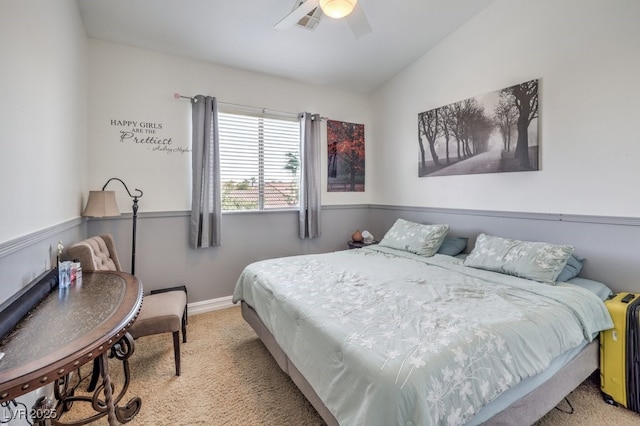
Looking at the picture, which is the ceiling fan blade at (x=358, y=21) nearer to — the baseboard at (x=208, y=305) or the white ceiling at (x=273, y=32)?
the white ceiling at (x=273, y=32)

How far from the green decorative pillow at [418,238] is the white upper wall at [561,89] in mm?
420

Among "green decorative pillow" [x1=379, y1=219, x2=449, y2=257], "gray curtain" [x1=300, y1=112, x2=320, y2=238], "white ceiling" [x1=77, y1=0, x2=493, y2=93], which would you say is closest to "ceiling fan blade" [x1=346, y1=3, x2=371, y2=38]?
"white ceiling" [x1=77, y1=0, x2=493, y2=93]

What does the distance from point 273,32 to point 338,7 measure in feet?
4.27

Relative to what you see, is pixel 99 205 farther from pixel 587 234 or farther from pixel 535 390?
pixel 587 234

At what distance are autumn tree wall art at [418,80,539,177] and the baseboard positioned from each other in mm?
2851

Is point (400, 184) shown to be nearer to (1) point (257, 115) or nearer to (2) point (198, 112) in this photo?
(1) point (257, 115)

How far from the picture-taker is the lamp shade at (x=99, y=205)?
2.44 metres

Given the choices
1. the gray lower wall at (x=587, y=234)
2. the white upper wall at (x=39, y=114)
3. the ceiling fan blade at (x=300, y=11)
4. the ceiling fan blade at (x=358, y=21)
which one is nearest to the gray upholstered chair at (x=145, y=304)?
the white upper wall at (x=39, y=114)

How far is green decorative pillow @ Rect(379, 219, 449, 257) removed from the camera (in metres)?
3.05

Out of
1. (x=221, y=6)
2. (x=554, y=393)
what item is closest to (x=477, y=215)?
(x=554, y=393)

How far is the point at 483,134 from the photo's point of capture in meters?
2.91

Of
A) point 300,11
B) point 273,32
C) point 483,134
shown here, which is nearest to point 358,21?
point 300,11

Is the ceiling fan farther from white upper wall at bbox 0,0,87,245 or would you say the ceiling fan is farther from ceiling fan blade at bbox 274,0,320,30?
white upper wall at bbox 0,0,87,245

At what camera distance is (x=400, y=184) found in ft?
13.0
